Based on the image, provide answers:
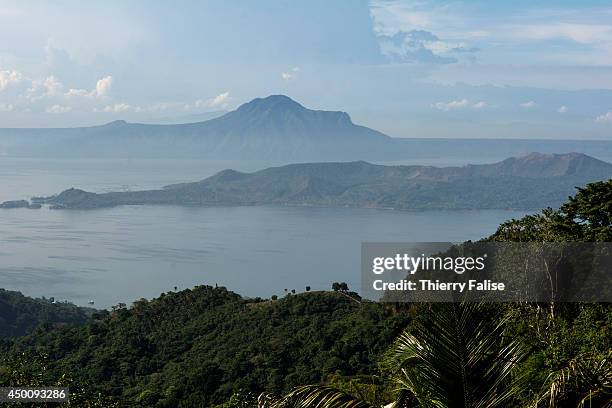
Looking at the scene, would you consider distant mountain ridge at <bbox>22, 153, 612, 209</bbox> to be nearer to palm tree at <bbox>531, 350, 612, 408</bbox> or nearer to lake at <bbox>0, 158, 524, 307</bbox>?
lake at <bbox>0, 158, 524, 307</bbox>

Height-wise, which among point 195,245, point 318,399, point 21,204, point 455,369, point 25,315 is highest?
point 455,369

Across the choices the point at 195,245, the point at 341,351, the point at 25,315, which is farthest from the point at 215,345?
the point at 195,245

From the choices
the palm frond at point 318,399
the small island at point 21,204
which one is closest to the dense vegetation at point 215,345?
the palm frond at point 318,399

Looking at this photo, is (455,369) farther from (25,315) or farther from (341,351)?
(25,315)

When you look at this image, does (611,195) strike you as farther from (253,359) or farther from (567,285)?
(253,359)

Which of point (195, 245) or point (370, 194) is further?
point (370, 194)

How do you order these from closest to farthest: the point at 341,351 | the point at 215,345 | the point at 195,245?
the point at 341,351, the point at 215,345, the point at 195,245

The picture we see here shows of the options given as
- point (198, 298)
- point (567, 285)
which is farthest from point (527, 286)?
point (198, 298)

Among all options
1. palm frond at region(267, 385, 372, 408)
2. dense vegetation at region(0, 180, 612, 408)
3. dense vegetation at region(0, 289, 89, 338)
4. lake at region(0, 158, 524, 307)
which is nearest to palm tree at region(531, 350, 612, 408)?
dense vegetation at region(0, 180, 612, 408)
